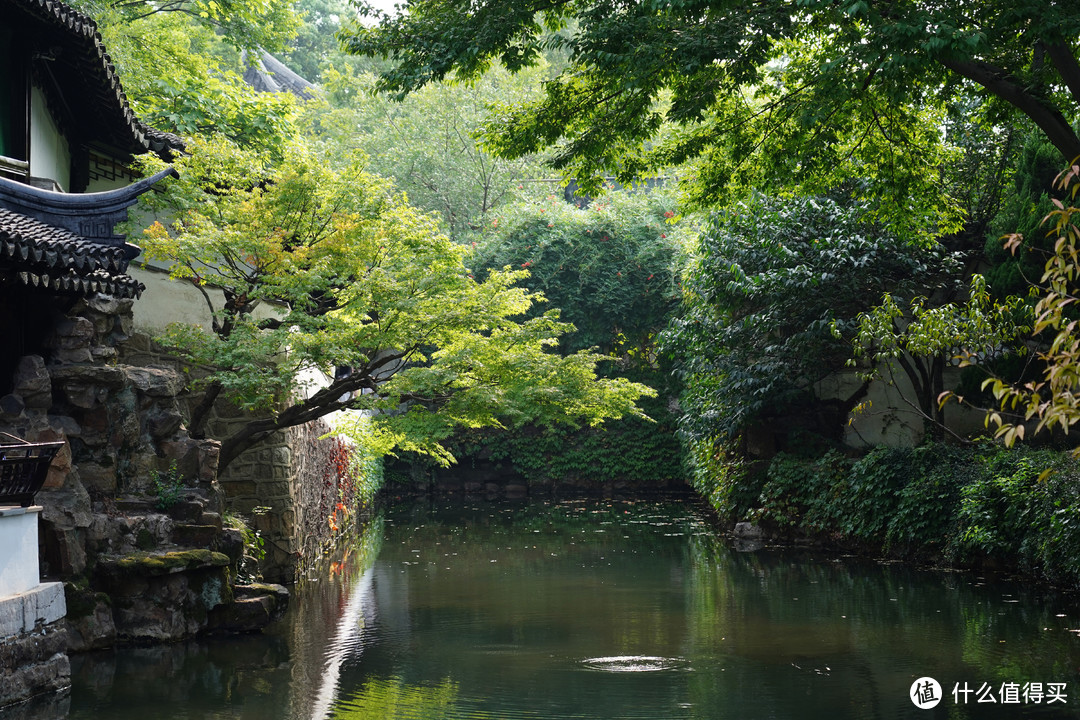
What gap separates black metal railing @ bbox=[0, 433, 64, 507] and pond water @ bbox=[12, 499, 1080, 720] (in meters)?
1.60

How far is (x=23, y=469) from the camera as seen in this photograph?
751 cm

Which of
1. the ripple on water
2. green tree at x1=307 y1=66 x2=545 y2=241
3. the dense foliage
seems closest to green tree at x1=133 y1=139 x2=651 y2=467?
the ripple on water

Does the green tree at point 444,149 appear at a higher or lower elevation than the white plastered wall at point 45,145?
higher

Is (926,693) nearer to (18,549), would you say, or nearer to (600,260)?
(18,549)

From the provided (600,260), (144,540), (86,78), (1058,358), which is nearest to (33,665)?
(144,540)

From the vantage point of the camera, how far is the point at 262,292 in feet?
36.4

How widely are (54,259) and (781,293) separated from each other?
440 inches

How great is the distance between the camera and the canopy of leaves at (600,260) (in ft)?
92.2

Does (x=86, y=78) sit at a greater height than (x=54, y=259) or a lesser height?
greater

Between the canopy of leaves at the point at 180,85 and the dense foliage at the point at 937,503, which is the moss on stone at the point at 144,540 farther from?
the dense foliage at the point at 937,503

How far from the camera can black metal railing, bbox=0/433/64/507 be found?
732 centimetres

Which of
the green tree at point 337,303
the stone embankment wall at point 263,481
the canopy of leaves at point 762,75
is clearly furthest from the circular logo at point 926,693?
the stone embankment wall at point 263,481

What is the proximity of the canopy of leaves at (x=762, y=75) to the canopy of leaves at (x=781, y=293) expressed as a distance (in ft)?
12.2

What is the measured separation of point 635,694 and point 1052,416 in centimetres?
455
